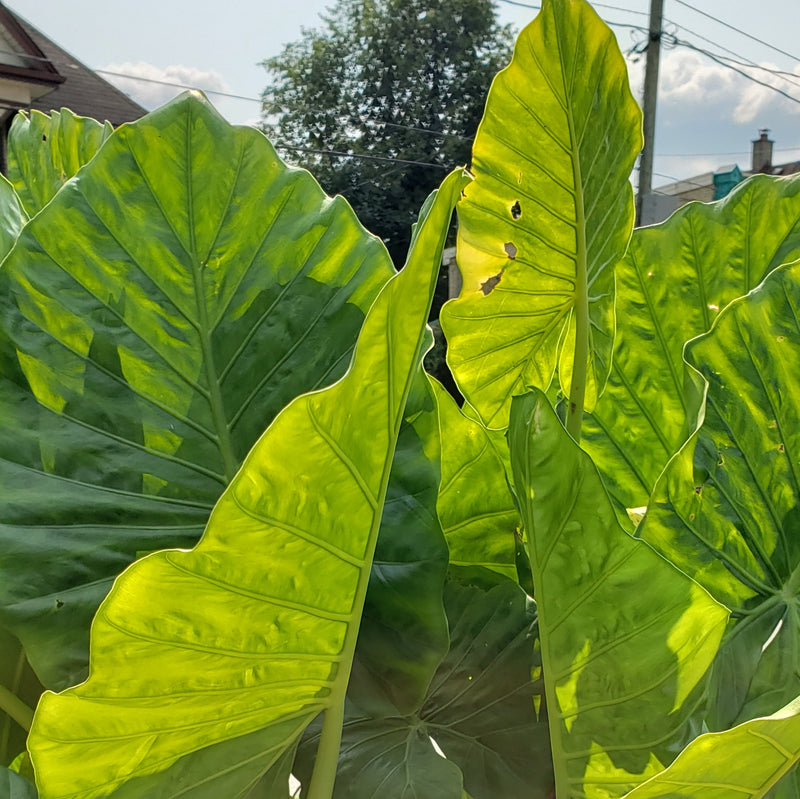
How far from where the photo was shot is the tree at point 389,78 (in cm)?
1438

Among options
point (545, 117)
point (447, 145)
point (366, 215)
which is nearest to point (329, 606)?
point (545, 117)

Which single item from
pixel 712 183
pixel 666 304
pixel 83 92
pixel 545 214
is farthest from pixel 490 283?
pixel 712 183

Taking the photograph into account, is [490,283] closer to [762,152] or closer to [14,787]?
[14,787]

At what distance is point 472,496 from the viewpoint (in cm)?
47

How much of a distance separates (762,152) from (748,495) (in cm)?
1049

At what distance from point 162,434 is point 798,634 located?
0.36 metres

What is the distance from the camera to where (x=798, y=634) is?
17.1 inches

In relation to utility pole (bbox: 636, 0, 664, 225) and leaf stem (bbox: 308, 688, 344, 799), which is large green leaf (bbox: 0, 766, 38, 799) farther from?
utility pole (bbox: 636, 0, 664, 225)

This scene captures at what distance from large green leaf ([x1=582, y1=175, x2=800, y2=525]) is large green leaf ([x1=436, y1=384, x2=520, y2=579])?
0.12 metres

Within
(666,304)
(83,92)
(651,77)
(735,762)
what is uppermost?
(651,77)

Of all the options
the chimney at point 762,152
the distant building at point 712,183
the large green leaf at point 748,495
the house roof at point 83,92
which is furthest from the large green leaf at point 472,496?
the chimney at point 762,152

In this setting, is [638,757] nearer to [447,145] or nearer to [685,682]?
[685,682]

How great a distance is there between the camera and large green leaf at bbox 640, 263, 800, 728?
0.41m

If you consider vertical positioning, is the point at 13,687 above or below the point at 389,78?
below
